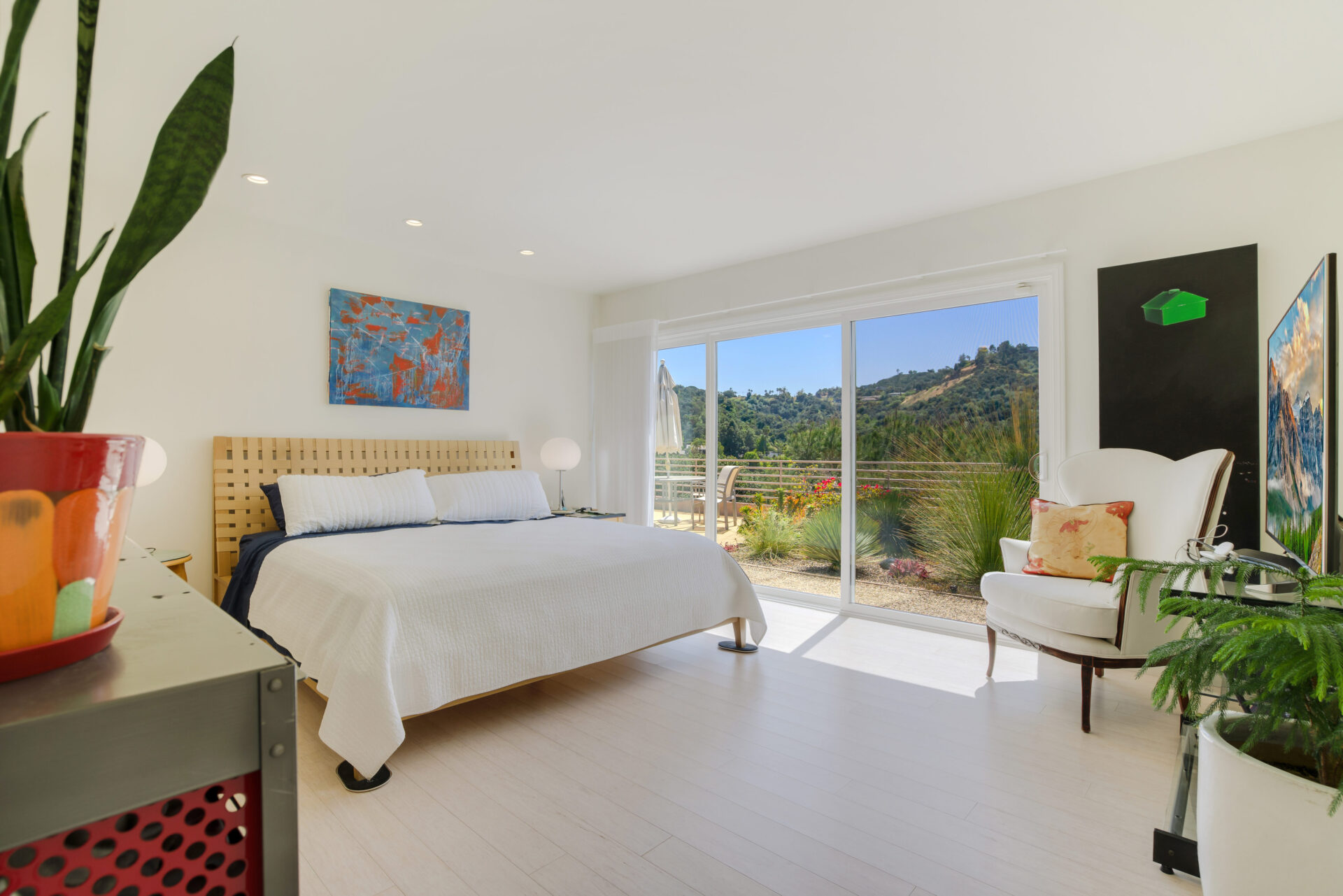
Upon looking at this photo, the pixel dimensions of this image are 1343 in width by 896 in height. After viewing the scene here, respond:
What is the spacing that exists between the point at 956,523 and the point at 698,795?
2.56 m

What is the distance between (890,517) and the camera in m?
4.18

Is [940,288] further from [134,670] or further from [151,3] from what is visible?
[134,670]

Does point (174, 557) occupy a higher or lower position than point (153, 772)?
lower

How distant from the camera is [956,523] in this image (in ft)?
12.8

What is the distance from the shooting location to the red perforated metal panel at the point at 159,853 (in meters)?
0.46

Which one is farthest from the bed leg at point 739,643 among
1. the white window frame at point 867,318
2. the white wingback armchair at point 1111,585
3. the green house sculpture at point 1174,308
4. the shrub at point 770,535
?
the green house sculpture at point 1174,308

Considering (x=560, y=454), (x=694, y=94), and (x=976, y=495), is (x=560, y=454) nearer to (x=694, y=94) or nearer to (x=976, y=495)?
(x=976, y=495)

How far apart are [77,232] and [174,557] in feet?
11.1

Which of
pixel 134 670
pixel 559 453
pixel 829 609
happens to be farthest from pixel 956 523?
pixel 134 670

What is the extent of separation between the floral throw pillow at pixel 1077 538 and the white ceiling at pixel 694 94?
1.67m

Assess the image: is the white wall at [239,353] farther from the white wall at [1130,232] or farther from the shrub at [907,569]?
the shrub at [907,569]

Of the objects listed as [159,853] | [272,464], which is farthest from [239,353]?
[159,853]

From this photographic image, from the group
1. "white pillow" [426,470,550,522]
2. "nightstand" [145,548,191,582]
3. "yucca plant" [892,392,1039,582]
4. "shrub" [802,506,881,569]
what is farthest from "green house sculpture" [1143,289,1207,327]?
"nightstand" [145,548,191,582]

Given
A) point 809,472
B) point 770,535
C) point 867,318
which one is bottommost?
point 770,535
